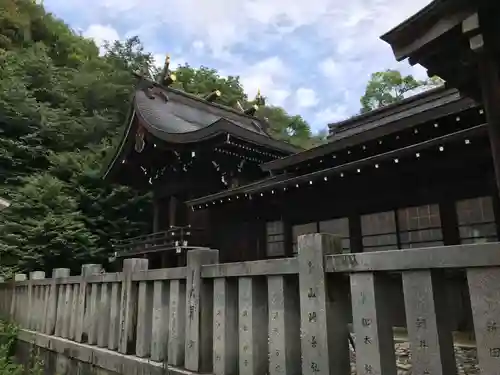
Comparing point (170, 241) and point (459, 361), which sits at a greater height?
point (170, 241)

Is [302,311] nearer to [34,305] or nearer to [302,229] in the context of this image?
[34,305]

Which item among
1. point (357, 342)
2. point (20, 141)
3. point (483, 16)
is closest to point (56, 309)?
point (357, 342)

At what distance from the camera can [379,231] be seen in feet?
26.0

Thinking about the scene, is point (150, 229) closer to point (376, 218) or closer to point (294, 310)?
point (376, 218)

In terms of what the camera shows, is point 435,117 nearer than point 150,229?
Yes

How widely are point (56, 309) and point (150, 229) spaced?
427 inches

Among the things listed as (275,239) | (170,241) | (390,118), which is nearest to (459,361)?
(275,239)

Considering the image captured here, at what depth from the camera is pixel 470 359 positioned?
5.34m

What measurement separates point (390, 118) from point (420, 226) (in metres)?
6.02

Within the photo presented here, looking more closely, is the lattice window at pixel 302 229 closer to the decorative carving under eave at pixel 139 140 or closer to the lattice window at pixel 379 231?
the lattice window at pixel 379 231

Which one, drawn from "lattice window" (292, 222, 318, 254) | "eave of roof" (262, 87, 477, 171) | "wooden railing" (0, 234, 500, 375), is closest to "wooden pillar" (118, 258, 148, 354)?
"wooden railing" (0, 234, 500, 375)

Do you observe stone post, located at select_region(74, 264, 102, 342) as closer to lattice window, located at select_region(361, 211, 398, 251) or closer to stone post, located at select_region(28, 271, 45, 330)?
stone post, located at select_region(28, 271, 45, 330)

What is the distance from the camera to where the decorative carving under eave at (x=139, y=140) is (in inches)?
529

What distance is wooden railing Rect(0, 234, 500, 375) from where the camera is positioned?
181 centimetres
